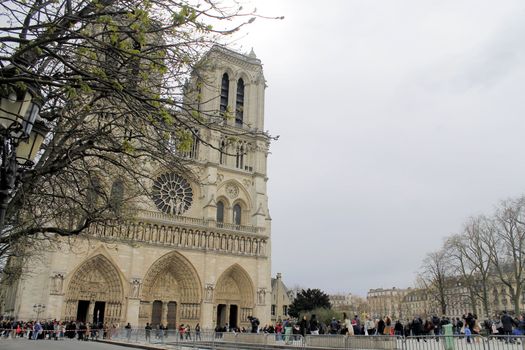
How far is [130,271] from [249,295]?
9541 millimetres

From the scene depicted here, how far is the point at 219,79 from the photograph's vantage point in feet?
121

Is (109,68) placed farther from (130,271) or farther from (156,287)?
(156,287)

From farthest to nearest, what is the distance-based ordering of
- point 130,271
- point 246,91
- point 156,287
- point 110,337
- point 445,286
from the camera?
point 246,91 → point 445,286 → point 156,287 → point 130,271 → point 110,337

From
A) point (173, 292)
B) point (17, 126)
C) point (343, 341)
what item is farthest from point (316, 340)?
point (173, 292)

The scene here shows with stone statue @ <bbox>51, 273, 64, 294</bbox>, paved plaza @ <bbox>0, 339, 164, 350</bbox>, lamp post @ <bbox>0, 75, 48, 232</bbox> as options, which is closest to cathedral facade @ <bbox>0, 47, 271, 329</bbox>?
stone statue @ <bbox>51, 273, 64, 294</bbox>

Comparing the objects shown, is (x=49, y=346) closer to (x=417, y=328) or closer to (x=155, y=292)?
(x=417, y=328)

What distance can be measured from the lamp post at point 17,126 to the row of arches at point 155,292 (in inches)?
963

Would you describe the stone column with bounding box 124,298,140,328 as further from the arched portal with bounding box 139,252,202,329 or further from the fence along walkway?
the fence along walkway

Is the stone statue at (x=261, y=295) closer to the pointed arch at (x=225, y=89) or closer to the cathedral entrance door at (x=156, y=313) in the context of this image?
the cathedral entrance door at (x=156, y=313)

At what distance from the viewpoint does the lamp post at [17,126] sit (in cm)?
437

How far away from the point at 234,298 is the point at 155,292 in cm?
628

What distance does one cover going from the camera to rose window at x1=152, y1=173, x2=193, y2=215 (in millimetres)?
32344

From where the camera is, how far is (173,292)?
3141 cm

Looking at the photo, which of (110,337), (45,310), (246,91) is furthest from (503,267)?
(45,310)
